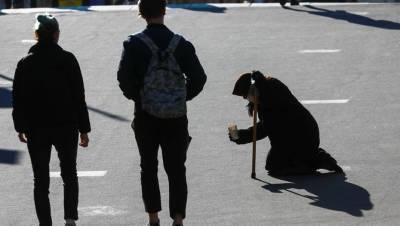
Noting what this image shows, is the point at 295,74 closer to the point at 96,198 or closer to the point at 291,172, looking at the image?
the point at 291,172

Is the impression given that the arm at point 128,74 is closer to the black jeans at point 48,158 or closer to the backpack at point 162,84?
the backpack at point 162,84

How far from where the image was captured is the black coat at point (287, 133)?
10336 millimetres

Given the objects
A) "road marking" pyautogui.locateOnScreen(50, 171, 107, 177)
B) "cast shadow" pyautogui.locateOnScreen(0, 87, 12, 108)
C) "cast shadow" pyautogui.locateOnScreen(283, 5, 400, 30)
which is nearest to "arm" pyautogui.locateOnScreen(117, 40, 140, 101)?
"road marking" pyautogui.locateOnScreen(50, 171, 107, 177)

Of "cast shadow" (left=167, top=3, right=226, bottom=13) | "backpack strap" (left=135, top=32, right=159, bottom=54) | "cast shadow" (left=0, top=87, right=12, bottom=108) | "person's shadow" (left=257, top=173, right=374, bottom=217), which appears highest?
"backpack strap" (left=135, top=32, right=159, bottom=54)

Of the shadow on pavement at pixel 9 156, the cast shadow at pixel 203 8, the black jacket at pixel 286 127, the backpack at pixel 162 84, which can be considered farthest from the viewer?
the cast shadow at pixel 203 8

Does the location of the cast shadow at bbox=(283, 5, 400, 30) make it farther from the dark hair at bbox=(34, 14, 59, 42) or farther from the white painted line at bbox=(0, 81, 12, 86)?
the dark hair at bbox=(34, 14, 59, 42)

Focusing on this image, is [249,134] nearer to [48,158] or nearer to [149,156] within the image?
[149,156]

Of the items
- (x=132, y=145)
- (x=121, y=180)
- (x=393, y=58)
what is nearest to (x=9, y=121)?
(x=132, y=145)

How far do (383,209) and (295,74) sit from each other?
24.7 feet

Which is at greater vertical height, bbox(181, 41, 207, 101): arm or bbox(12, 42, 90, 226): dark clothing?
bbox(181, 41, 207, 101): arm

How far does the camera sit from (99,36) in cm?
2000

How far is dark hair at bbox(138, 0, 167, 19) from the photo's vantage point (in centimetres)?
759

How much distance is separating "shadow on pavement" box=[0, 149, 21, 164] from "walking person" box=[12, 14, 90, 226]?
3710 millimetres

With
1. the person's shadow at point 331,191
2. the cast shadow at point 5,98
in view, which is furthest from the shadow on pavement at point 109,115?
the person's shadow at point 331,191
